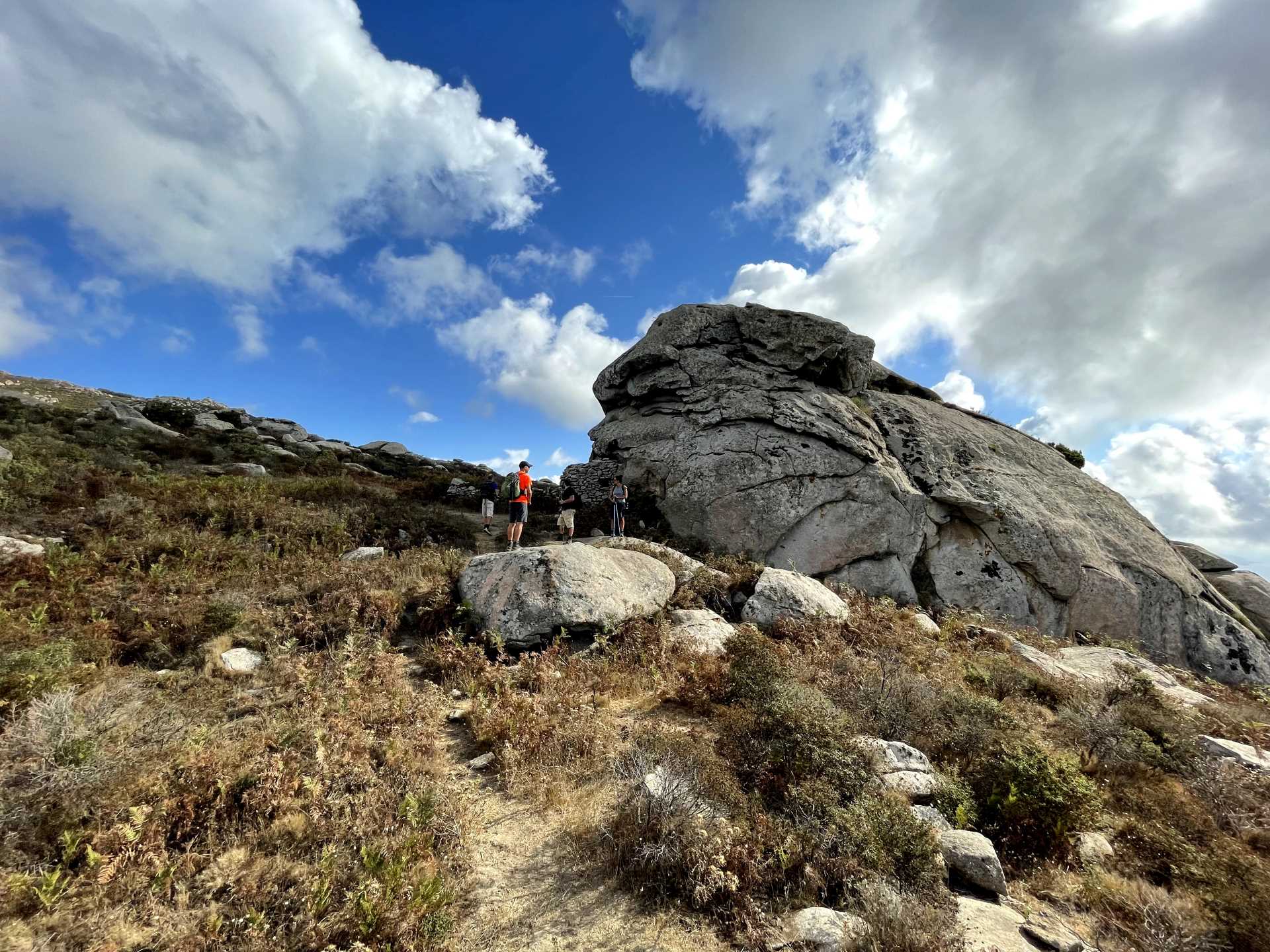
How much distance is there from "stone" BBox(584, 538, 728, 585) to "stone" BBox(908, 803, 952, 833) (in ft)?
22.6

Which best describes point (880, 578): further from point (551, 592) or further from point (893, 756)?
point (551, 592)

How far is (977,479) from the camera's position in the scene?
64.8ft

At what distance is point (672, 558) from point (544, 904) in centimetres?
930

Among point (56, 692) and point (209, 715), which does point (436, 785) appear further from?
point (56, 692)

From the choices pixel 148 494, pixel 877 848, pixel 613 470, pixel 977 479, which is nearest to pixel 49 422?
pixel 148 494

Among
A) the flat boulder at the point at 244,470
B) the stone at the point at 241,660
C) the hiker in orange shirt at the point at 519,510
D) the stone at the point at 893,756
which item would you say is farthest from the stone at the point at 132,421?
the stone at the point at 893,756

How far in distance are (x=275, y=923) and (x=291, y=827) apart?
872mm

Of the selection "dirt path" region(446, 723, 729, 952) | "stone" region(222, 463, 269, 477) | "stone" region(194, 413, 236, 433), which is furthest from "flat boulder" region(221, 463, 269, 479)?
"dirt path" region(446, 723, 729, 952)

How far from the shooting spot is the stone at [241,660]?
23.8 feet

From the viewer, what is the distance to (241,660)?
24.6ft

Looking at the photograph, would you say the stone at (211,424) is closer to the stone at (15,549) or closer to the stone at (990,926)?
the stone at (15,549)

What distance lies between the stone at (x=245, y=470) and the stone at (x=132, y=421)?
5769mm

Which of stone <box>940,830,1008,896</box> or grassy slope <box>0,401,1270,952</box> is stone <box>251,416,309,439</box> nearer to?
grassy slope <box>0,401,1270,952</box>

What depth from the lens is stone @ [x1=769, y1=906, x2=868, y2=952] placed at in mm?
4035
